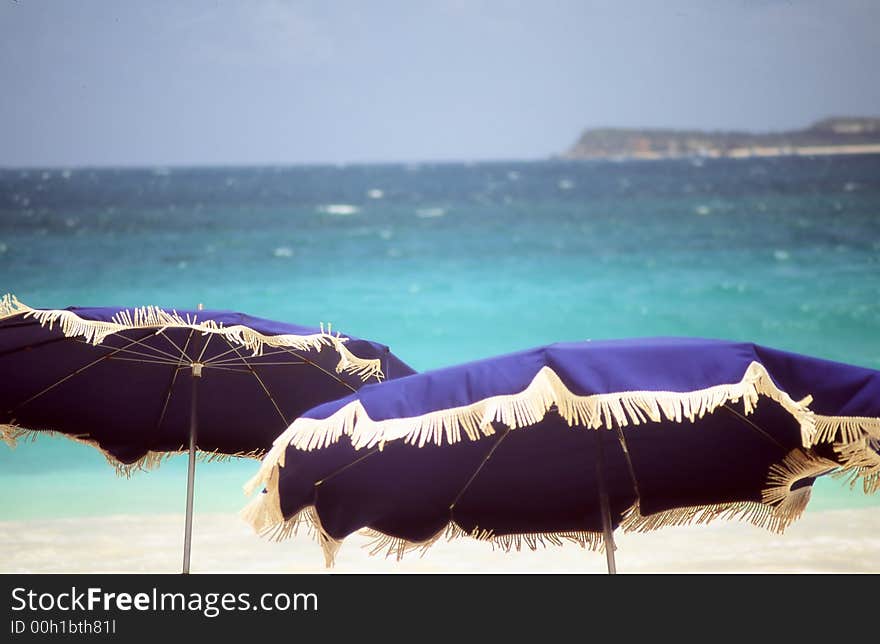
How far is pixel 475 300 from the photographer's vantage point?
1900cm

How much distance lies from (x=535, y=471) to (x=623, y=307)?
48.1 feet

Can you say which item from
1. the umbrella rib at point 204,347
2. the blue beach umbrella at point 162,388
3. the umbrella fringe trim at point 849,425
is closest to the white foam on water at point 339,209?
the blue beach umbrella at point 162,388

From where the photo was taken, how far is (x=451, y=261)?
22.3m

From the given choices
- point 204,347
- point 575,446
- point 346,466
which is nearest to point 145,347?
point 204,347

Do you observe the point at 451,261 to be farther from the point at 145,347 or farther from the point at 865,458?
the point at 865,458

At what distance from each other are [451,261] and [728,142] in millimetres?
18106

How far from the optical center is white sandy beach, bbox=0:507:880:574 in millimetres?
6934

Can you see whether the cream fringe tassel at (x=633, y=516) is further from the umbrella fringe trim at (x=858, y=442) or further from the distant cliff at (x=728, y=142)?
the distant cliff at (x=728, y=142)

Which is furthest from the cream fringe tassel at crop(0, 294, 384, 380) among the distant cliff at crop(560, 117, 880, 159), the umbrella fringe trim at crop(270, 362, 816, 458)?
the distant cliff at crop(560, 117, 880, 159)

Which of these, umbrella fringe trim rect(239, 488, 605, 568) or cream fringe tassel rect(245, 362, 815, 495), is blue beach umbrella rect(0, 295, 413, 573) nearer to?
umbrella fringe trim rect(239, 488, 605, 568)

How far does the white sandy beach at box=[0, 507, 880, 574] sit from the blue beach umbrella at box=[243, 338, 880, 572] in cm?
267

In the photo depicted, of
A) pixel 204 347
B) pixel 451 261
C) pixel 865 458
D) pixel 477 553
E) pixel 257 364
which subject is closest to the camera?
pixel 865 458

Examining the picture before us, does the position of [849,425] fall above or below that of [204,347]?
below
